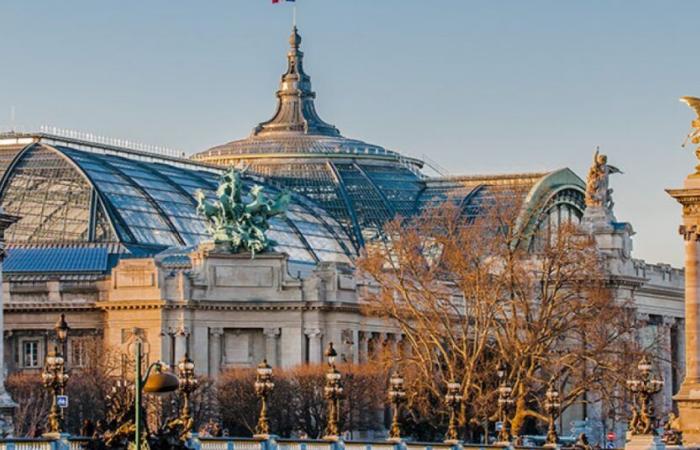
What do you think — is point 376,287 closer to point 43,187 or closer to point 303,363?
point 303,363

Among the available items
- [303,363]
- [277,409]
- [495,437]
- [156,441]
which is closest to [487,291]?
[495,437]

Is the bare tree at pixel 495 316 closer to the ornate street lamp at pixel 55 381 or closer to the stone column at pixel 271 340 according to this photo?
the stone column at pixel 271 340

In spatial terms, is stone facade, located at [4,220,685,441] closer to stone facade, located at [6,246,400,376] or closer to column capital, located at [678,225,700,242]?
stone facade, located at [6,246,400,376]

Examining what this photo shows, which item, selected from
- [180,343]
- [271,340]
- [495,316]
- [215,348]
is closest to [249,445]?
[495,316]

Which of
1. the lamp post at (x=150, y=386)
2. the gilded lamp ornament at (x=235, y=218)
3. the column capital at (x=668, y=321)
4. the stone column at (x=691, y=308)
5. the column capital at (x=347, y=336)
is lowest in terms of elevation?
the lamp post at (x=150, y=386)

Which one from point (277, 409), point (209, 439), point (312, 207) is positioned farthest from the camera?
point (312, 207)

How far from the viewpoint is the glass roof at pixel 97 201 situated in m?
170

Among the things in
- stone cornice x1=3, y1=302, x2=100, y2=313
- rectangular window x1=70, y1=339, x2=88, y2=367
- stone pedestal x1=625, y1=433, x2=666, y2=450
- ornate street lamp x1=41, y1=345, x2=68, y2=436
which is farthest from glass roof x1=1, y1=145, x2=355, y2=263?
ornate street lamp x1=41, y1=345, x2=68, y2=436

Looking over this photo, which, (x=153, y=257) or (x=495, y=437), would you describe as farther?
(x=153, y=257)

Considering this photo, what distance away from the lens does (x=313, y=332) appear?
160000 millimetres

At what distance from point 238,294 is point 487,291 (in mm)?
34117

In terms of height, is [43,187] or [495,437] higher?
[43,187]

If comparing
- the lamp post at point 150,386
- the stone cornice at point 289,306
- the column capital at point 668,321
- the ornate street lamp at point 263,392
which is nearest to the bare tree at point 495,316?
the stone cornice at point 289,306

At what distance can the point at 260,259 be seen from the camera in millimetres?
160000
